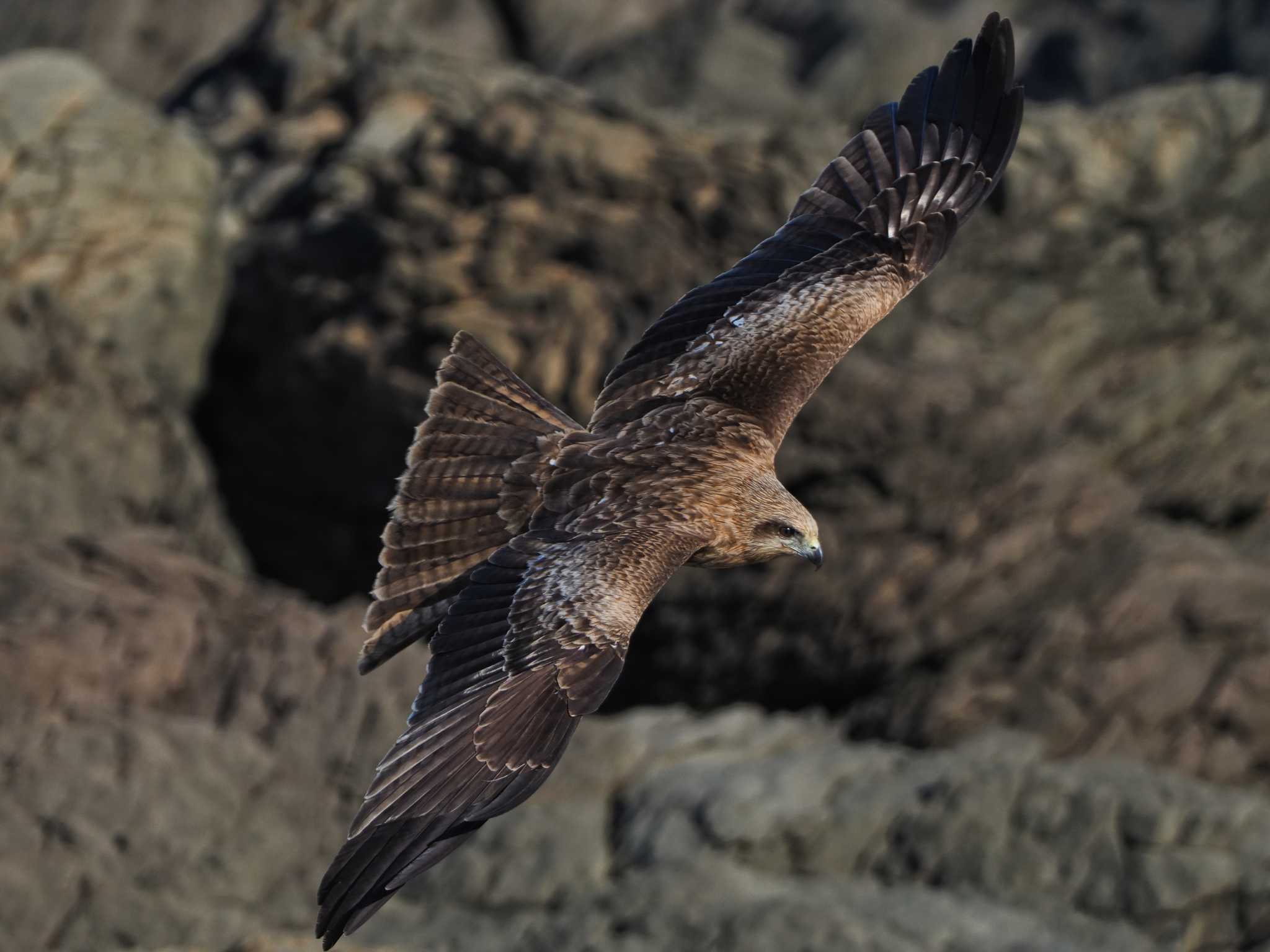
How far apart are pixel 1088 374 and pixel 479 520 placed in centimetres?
880

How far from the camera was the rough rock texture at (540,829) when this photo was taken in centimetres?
1012

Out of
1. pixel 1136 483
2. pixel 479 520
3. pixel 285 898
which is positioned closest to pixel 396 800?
pixel 479 520

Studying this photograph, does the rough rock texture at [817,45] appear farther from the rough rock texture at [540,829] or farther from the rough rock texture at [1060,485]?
the rough rock texture at [540,829]

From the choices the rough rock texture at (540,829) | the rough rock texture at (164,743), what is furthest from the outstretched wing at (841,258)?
the rough rock texture at (164,743)

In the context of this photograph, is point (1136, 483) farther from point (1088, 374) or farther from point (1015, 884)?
point (1015, 884)

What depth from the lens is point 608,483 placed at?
27.5ft

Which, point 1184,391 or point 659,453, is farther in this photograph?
point 1184,391

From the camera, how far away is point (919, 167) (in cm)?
958

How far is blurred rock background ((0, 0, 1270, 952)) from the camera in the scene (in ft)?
34.2

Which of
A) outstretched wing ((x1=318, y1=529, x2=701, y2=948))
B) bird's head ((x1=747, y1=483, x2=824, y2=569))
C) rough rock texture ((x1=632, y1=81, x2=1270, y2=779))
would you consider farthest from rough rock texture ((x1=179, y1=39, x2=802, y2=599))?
outstretched wing ((x1=318, y1=529, x2=701, y2=948))

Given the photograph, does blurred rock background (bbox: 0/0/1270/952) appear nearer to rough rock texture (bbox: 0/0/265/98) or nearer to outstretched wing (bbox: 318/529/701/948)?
rough rock texture (bbox: 0/0/265/98)

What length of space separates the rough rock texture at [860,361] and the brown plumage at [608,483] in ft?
14.7

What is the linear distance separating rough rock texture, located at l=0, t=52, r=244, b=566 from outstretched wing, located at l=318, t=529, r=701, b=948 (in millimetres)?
7490

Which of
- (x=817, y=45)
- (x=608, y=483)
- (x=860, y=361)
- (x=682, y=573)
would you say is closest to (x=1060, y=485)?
(x=860, y=361)
